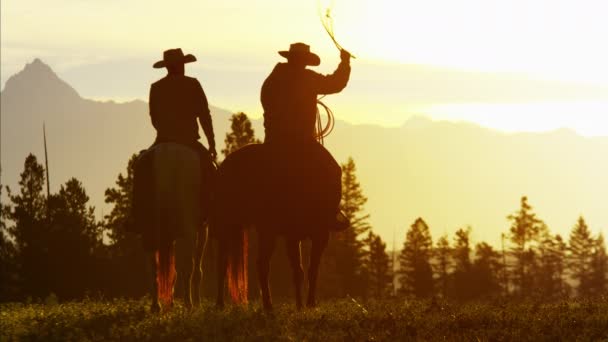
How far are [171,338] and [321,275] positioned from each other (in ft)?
219

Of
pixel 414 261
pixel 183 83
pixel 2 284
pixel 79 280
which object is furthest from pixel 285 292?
pixel 414 261

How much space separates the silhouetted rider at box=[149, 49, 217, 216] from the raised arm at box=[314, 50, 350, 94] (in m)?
1.90

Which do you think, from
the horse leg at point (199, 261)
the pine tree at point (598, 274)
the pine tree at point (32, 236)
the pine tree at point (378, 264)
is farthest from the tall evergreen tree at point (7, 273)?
the pine tree at point (598, 274)

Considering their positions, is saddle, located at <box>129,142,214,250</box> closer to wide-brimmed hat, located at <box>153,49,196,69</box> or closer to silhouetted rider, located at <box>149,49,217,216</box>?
silhouetted rider, located at <box>149,49,217,216</box>

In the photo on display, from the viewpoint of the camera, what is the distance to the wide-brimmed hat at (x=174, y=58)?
57.8ft

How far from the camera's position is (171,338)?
43.9 feet

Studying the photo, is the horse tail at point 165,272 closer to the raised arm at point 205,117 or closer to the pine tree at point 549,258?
the raised arm at point 205,117

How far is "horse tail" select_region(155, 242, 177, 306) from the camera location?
55.0 ft

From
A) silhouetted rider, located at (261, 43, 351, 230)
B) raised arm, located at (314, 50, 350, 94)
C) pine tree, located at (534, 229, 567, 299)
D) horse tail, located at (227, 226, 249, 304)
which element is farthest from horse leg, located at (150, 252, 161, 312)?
pine tree, located at (534, 229, 567, 299)

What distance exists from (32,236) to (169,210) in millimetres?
66280

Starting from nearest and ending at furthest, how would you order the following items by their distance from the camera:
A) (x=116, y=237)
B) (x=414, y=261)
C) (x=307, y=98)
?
(x=307, y=98)
(x=116, y=237)
(x=414, y=261)

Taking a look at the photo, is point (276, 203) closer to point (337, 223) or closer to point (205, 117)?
point (337, 223)

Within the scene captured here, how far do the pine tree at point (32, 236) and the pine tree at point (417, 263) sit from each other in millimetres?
42914

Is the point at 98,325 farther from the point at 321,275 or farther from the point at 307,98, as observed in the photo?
the point at 321,275
